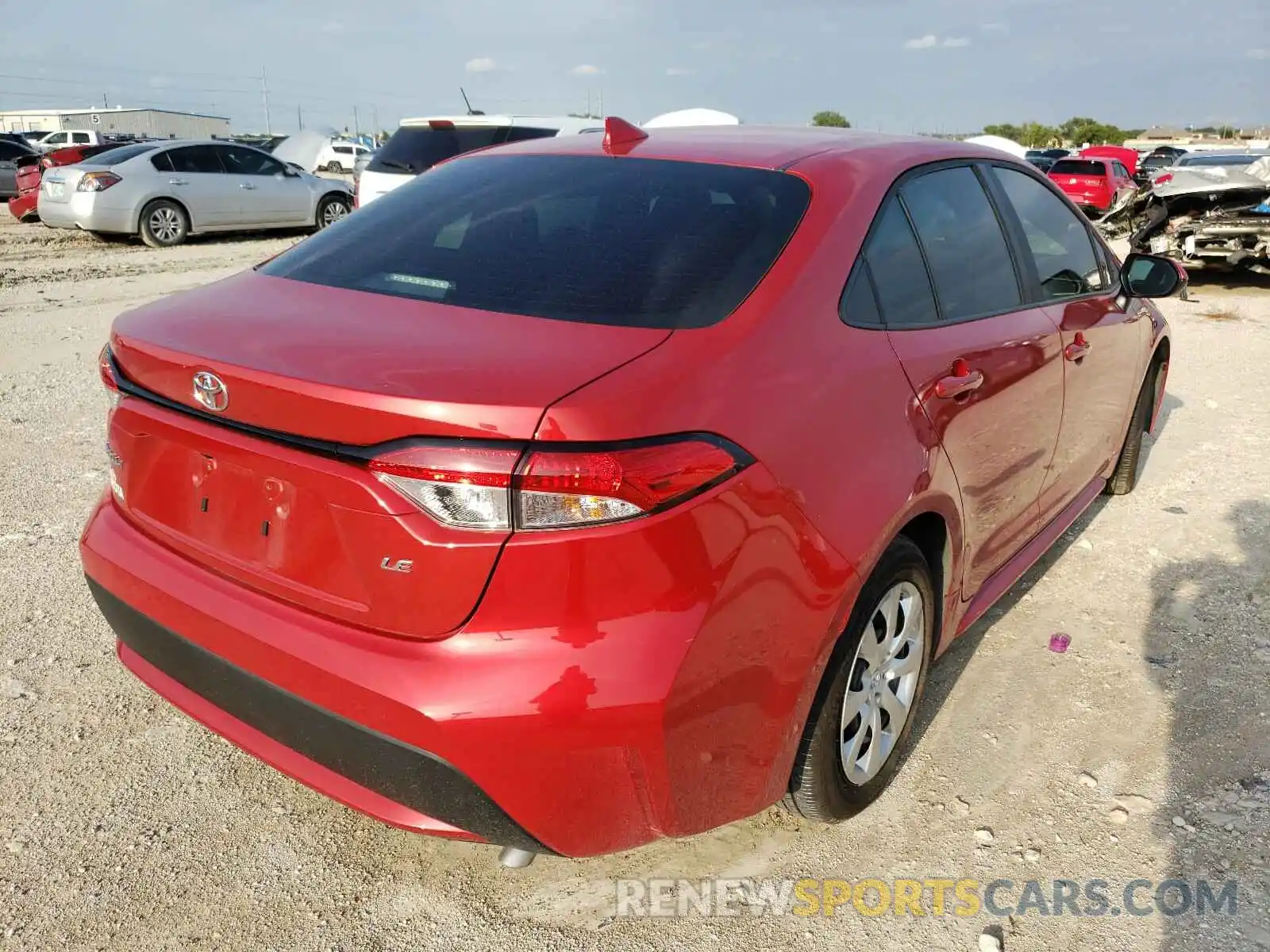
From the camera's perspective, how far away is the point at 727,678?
1854mm

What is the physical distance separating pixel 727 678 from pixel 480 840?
1.87ft

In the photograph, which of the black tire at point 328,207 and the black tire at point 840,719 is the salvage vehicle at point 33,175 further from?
the black tire at point 840,719

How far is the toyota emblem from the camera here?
1.90m

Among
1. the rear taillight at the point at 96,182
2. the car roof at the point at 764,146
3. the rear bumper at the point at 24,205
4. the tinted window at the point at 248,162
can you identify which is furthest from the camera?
the rear bumper at the point at 24,205

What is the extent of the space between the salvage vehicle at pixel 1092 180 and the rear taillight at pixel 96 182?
1861cm

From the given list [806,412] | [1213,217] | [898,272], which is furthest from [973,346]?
[1213,217]

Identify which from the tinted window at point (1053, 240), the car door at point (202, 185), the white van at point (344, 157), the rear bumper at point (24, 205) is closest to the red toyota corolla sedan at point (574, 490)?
the tinted window at point (1053, 240)

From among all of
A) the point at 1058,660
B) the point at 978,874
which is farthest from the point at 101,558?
the point at 1058,660

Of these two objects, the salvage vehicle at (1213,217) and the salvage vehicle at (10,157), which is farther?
the salvage vehicle at (10,157)

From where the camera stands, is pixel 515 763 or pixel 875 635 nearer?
pixel 515 763

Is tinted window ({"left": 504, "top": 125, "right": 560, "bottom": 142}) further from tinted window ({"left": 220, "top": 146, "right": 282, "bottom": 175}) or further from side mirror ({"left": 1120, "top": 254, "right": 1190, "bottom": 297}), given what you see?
tinted window ({"left": 220, "top": 146, "right": 282, "bottom": 175})

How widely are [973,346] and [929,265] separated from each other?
9.6 inches

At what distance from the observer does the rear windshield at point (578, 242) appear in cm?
208

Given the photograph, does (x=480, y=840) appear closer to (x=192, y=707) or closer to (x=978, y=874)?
(x=192, y=707)
